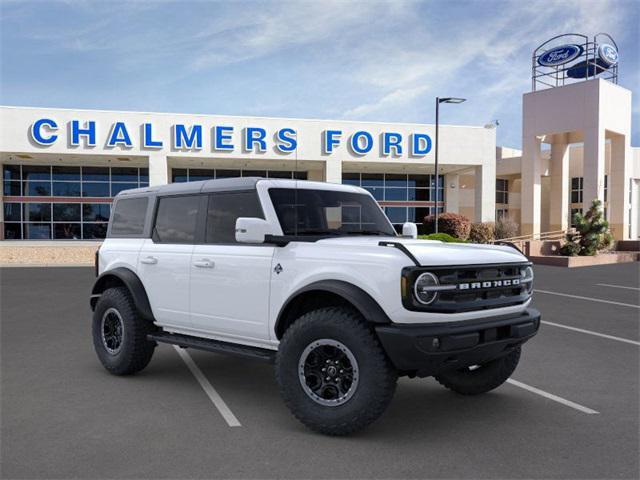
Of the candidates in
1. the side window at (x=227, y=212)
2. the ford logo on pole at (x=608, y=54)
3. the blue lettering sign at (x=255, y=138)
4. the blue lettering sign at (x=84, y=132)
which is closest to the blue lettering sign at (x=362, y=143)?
the blue lettering sign at (x=255, y=138)

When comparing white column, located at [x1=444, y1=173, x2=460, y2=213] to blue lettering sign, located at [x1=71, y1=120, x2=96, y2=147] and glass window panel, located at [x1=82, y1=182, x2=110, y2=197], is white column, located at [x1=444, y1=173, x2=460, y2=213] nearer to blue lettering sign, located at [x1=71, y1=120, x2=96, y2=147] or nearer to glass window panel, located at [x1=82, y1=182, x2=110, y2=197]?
glass window panel, located at [x1=82, y1=182, x2=110, y2=197]

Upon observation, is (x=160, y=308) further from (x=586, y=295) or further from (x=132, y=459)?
(x=586, y=295)

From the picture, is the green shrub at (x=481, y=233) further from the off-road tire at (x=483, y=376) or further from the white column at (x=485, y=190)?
the off-road tire at (x=483, y=376)

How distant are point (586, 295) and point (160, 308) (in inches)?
449

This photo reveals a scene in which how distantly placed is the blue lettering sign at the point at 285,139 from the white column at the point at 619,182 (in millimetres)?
19984

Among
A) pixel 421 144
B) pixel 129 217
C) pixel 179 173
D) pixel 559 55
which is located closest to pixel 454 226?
pixel 421 144

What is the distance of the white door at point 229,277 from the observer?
511 centimetres

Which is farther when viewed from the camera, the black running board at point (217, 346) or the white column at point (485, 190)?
the white column at point (485, 190)

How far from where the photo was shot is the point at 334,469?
3.91 metres

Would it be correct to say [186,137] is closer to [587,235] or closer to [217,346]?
[587,235]

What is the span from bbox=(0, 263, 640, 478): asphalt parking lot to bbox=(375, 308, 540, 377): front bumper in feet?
2.04

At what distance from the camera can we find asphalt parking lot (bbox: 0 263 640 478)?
3.95 metres

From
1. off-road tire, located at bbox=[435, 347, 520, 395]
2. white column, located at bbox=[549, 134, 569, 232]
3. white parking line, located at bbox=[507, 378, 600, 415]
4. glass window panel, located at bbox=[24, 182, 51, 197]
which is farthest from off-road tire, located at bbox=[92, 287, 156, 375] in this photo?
white column, located at bbox=[549, 134, 569, 232]

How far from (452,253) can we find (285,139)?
95.1 feet
